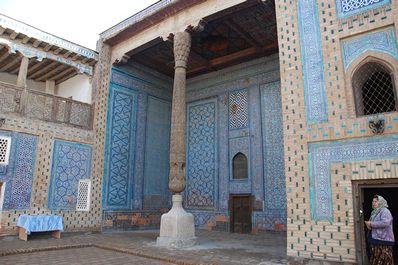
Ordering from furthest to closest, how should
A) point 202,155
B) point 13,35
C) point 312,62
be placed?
point 202,155
point 13,35
point 312,62

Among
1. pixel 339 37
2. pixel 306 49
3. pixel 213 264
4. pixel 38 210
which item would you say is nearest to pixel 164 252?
pixel 213 264

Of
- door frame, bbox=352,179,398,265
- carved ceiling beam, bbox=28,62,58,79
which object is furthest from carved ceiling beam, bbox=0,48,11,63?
door frame, bbox=352,179,398,265

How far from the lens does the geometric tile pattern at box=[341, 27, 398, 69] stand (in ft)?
17.8

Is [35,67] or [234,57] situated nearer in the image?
[35,67]

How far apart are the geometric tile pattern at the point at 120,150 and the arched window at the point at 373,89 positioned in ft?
23.5

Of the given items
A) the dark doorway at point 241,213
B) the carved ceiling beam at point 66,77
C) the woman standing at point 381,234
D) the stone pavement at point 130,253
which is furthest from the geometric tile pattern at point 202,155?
the woman standing at point 381,234

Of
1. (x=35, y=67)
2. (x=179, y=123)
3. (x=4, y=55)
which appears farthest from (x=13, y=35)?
(x=179, y=123)

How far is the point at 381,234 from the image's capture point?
4391 mm

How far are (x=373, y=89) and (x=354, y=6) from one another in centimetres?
151

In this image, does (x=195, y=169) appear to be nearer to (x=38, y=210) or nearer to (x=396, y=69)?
(x=38, y=210)

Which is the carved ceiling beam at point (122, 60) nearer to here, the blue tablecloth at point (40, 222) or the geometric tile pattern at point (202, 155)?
the geometric tile pattern at point (202, 155)

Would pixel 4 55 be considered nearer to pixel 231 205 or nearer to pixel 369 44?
pixel 231 205

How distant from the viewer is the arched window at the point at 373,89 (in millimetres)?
Result: 5625

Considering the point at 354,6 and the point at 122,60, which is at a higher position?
the point at 122,60
